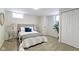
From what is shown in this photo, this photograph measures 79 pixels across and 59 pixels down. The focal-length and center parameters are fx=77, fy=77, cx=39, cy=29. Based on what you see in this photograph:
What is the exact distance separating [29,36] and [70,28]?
29.4 inches

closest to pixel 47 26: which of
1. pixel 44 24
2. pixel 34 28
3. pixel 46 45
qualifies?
pixel 44 24

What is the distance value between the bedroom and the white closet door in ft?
0.27

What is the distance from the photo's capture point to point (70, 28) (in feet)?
4.37

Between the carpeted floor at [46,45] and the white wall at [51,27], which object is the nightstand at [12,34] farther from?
the white wall at [51,27]

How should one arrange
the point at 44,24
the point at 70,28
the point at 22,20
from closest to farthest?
the point at 70,28 < the point at 22,20 < the point at 44,24

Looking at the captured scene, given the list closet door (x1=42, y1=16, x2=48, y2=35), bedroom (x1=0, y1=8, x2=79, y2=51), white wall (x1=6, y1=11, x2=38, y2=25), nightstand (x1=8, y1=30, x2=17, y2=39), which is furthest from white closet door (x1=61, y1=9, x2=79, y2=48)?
nightstand (x1=8, y1=30, x2=17, y2=39)

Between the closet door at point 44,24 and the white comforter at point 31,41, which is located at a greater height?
the closet door at point 44,24

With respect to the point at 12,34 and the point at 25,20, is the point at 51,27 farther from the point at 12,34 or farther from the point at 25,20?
the point at 12,34

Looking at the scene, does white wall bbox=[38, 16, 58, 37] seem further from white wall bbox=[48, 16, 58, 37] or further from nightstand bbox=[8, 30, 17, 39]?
nightstand bbox=[8, 30, 17, 39]

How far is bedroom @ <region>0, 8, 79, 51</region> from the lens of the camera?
1303 millimetres

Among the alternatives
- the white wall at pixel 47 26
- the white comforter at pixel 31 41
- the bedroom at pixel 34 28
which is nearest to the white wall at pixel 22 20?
the bedroom at pixel 34 28

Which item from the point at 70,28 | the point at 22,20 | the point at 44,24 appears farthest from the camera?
the point at 44,24

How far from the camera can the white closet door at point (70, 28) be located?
126 cm
